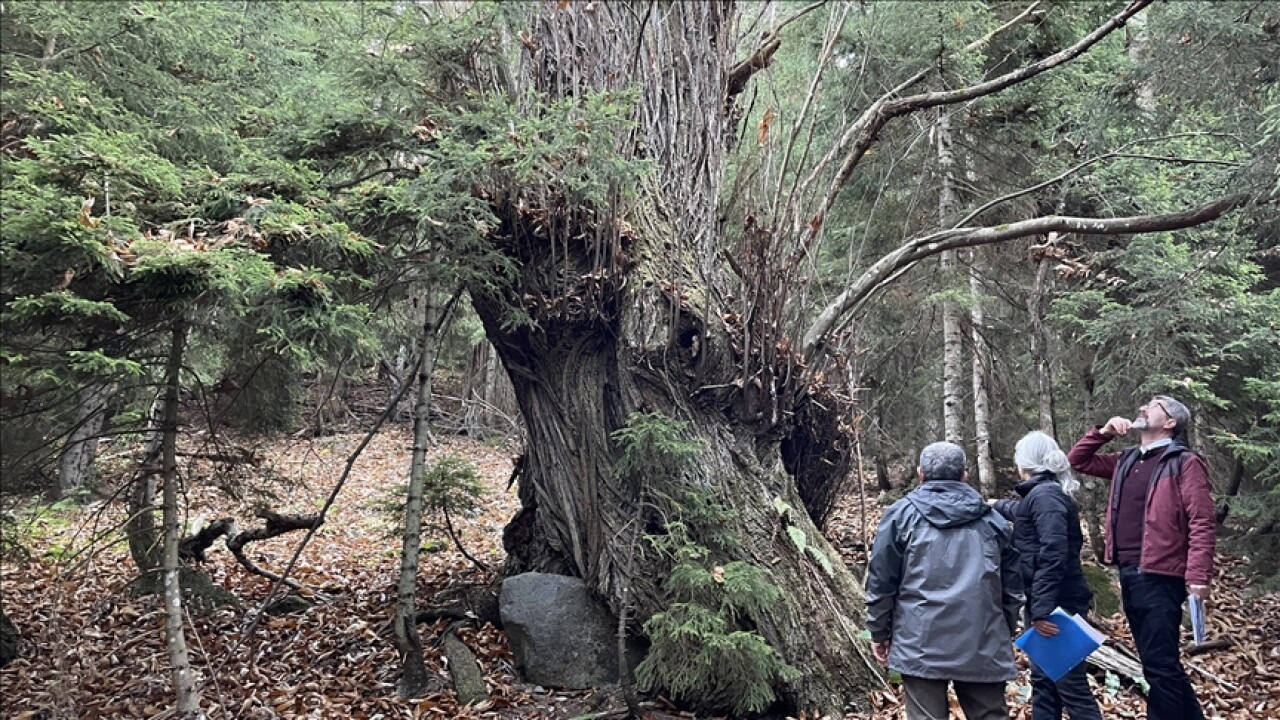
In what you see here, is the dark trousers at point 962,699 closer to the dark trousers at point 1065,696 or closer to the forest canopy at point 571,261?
the dark trousers at point 1065,696

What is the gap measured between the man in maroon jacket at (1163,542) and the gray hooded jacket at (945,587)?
36.4 inches

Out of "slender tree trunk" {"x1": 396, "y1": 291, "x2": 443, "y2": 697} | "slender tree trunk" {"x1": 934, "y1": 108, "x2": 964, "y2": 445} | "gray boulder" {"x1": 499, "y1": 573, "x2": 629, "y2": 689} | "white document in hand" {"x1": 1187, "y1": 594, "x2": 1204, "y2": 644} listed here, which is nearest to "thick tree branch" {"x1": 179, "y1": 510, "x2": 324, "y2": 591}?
"slender tree trunk" {"x1": 396, "y1": 291, "x2": 443, "y2": 697}

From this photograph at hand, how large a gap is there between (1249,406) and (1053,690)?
5.09 meters

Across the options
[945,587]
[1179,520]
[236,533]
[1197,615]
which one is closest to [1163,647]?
[1197,615]

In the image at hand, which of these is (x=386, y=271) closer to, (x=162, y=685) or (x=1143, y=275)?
(x=162, y=685)

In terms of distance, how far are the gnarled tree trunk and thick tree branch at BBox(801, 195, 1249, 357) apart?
0.61 m

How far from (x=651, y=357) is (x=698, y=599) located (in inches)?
66.4

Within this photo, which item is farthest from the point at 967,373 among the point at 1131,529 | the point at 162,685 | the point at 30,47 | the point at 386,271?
the point at 30,47

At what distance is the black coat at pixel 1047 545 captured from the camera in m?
3.66

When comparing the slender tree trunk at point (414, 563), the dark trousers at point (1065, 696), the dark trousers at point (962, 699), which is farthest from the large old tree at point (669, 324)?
the dark trousers at point (962, 699)

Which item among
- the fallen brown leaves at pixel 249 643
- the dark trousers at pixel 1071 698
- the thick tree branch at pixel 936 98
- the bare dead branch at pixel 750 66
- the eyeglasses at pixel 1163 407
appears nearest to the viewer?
the dark trousers at pixel 1071 698

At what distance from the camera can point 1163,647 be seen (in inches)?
147

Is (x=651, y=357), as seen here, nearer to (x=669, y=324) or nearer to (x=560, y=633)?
(x=669, y=324)

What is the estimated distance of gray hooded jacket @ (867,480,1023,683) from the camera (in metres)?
3.27
